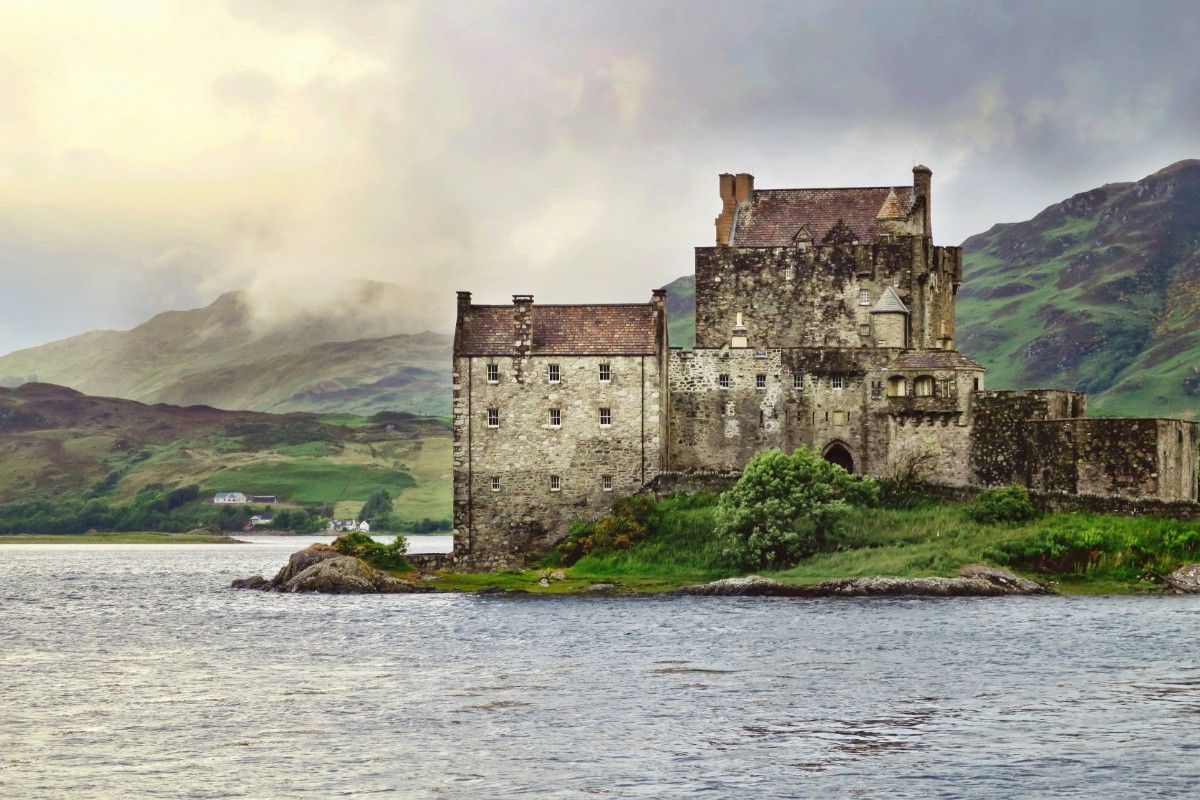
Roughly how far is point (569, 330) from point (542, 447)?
655 centimetres

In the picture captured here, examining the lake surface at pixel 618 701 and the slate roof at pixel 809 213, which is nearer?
the lake surface at pixel 618 701

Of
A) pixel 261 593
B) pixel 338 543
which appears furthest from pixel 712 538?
pixel 261 593

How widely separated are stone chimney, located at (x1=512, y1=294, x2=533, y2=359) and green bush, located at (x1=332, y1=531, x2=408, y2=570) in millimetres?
12014

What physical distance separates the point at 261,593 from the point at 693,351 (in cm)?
2956

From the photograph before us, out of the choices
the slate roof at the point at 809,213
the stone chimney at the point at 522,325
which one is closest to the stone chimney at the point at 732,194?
the slate roof at the point at 809,213

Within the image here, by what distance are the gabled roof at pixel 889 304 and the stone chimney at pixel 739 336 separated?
7370 millimetres

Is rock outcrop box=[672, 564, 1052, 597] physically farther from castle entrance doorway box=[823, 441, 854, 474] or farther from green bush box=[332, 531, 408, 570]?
green bush box=[332, 531, 408, 570]

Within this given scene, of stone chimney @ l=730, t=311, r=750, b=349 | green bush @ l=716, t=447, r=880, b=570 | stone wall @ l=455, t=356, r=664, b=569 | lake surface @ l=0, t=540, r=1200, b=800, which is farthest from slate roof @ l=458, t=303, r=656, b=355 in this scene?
lake surface @ l=0, t=540, r=1200, b=800

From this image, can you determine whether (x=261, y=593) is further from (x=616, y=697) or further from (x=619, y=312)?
(x=616, y=697)

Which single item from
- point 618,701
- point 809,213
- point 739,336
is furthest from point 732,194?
point 618,701

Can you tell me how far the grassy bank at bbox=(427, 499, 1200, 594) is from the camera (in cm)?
7625

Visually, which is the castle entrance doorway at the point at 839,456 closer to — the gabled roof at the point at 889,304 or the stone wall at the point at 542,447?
the gabled roof at the point at 889,304

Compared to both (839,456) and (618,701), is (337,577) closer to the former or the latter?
(839,456)

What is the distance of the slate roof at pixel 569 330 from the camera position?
88.6m
